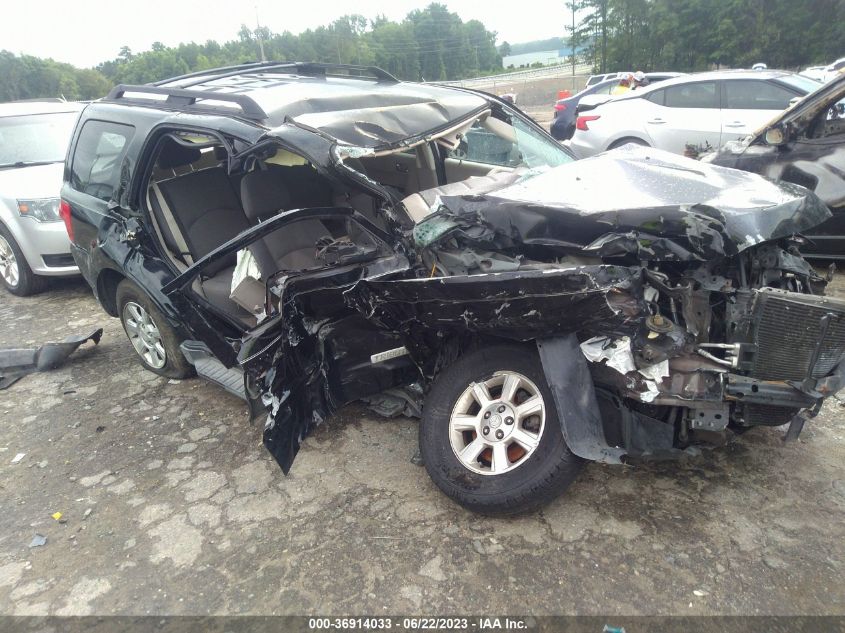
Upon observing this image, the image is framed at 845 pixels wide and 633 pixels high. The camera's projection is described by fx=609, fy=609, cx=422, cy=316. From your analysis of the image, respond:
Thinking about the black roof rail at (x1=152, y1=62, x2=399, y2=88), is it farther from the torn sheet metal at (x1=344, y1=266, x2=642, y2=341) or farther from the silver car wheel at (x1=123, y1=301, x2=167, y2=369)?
the torn sheet metal at (x1=344, y1=266, x2=642, y2=341)

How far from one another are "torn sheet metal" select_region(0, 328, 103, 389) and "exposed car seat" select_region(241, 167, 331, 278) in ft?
7.15

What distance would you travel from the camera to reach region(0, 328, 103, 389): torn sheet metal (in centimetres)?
452

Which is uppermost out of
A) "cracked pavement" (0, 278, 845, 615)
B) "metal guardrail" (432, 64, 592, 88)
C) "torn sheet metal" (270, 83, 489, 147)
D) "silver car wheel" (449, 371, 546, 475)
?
"metal guardrail" (432, 64, 592, 88)

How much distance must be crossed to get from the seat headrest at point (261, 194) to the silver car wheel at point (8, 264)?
4042 mm

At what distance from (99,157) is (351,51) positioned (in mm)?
73472

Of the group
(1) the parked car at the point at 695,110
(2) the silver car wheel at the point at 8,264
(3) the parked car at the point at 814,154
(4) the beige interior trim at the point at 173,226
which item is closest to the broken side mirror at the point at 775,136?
(3) the parked car at the point at 814,154

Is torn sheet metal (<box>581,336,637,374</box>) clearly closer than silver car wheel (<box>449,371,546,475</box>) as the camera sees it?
Yes

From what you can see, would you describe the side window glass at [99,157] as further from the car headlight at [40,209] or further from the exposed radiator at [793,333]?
the exposed radiator at [793,333]

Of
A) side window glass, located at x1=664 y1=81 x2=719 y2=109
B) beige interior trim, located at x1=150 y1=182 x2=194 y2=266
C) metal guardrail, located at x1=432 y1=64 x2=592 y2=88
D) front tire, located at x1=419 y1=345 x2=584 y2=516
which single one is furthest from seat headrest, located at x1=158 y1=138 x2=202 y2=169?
metal guardrail, located at x1=432 y1=64 x2=592 y2=88

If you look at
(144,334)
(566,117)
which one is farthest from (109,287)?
(566,117)

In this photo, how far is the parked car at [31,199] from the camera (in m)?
5.84

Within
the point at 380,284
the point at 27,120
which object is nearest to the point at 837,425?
the point at 380,284

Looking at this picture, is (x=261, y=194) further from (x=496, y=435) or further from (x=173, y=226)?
(x=496, y=435)

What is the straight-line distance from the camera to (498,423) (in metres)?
2.65
